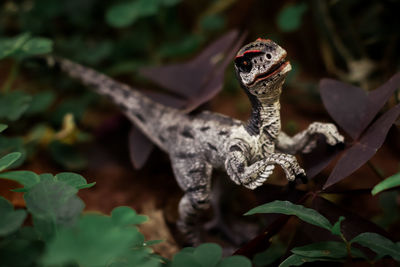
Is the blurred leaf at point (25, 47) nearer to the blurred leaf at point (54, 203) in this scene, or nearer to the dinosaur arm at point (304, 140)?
the blurred leaf at point (54, 203)

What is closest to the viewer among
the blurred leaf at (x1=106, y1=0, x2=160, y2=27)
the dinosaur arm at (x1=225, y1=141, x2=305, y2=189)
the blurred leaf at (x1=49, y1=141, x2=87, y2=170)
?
the dinosaur arm at (x1=225, y1=141, x2=305, y2=189)

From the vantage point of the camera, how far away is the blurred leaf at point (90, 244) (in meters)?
0.68

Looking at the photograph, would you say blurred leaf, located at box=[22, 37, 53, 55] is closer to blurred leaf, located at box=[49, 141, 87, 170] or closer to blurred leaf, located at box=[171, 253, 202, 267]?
blurred leaf, located at box=[49, 141, 87, 170]

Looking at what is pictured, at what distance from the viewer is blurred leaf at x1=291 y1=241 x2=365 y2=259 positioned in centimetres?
102

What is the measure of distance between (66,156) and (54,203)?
1.03 metres

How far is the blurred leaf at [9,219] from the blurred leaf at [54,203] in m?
0.03

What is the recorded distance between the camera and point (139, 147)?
166 cm

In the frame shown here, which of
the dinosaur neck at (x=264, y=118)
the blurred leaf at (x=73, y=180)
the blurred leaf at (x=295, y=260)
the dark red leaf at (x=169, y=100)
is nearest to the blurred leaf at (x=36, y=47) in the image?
the dark red leaf at (x=169, y=100)

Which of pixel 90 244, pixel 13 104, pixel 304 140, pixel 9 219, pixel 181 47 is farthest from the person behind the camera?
pixel 181 47

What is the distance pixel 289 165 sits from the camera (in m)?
1.13

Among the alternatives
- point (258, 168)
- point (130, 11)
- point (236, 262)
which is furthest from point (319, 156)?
point (130, 11)

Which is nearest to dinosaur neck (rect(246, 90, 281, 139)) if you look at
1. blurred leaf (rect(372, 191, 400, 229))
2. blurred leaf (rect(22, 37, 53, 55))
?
blurred leaf (rect(372, 191, 400, 229))

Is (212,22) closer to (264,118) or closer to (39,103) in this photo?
(39,103)

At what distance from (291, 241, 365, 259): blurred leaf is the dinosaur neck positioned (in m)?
0.37
